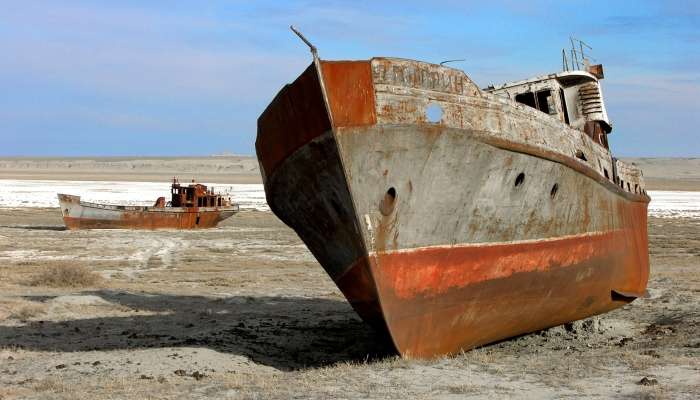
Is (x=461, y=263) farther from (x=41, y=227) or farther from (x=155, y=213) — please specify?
(x=41, y=227)

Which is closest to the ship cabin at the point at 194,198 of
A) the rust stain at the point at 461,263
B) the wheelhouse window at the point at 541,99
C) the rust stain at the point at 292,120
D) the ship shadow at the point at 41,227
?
the ship shadow at the point at 41,227

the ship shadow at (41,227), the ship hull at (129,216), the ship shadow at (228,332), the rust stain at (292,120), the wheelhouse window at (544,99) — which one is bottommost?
the ship shadow at (228,332)

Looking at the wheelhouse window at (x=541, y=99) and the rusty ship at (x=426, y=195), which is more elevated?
the wheelhouse window at (x=541, y=99)

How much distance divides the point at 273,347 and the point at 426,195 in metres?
3.02

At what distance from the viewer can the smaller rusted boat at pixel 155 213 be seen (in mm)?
30188

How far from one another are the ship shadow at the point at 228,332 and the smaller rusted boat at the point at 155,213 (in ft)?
57.3

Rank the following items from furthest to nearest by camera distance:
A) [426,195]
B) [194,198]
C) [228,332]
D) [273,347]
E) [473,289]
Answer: [194,198] < [228,332] < [273,347] < [473,289] < [426,195]

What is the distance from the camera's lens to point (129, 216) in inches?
1212

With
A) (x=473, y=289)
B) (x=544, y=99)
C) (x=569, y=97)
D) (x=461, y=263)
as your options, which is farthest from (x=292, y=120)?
(x=569, y=97)

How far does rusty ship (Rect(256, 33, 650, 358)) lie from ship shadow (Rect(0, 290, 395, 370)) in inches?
28.5

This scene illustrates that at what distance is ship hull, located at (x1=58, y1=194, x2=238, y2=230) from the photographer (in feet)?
98.7

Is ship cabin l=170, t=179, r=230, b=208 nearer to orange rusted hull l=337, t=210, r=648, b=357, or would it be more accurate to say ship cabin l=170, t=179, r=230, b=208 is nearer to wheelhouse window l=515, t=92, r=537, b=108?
wheelhouse window l=515, t=92, r=537, b=108

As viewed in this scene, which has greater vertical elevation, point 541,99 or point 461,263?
point 541,99

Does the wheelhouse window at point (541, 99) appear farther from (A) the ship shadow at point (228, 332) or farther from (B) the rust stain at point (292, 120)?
(B) the rust stain at point (292, 120)
